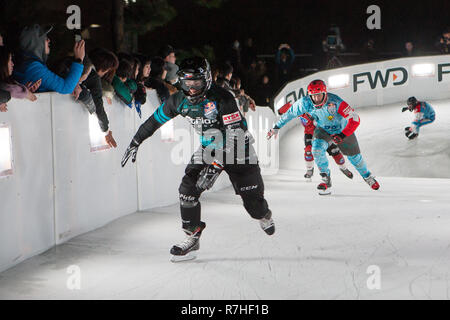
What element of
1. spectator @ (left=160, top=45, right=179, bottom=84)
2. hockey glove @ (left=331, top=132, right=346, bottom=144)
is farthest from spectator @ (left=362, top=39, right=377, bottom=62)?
spectator @ (left=160, top=45, right=179, bottom=84)

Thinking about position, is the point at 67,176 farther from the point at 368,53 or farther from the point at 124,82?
the point at 368,53

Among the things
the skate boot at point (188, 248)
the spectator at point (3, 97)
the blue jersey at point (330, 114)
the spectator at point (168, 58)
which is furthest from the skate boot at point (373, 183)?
the spectator at point (3, 97)

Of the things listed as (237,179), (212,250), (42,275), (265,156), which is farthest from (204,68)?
(265,156)

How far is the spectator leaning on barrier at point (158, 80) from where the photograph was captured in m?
8.84

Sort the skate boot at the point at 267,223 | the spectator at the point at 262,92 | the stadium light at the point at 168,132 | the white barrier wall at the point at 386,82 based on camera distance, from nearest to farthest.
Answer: the skate boot at the point at 267,223 → the stadium light at the point at 168,132 → the spectator at the point at 262,92 → the white barrier wall at the point at 386,82

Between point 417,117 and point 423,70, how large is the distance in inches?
256

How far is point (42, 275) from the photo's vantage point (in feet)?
16.6

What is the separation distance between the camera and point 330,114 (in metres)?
9.66

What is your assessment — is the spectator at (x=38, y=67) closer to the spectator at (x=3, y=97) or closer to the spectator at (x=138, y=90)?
the spectator at (x=3, y=97)

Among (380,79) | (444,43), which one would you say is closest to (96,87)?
(380,79)

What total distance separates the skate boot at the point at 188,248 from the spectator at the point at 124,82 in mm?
2626

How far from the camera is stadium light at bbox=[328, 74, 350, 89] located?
74.0 ft

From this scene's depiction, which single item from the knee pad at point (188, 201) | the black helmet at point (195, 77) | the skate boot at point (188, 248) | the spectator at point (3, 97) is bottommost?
the skate boot at point (188, 248)
